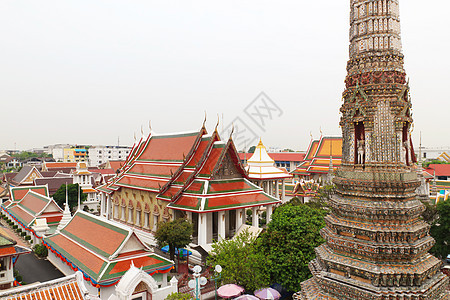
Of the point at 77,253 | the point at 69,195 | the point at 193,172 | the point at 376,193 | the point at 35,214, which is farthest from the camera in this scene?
the point at 69,195

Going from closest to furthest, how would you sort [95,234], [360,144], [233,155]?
[360,144] → [95,234] → [233,155]

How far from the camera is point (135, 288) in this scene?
11.4m

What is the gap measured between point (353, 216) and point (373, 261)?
91 cm

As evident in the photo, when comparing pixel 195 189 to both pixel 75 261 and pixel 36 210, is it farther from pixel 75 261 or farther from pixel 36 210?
pixel 36 210

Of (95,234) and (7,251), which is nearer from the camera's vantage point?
(7,251)

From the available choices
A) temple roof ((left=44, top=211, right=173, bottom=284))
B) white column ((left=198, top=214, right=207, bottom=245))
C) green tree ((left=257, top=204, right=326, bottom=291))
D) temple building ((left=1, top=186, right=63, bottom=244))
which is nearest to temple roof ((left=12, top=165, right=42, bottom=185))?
temple building ((left=1, top=186, right=63, bottom=244))

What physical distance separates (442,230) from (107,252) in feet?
51.4

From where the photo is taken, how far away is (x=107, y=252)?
12.4 m

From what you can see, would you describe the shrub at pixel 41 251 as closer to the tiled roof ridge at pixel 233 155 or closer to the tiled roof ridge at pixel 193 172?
the tiled roof ridge at pixel 193 172

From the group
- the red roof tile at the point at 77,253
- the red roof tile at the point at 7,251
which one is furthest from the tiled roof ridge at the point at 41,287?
the red roof tile at the point at 7,251

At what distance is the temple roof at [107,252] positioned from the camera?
466 inches

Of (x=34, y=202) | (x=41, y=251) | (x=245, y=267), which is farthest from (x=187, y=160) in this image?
(x=34, y=202)

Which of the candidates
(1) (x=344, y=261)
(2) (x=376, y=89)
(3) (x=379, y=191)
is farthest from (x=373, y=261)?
(2) (x=376, y=89)

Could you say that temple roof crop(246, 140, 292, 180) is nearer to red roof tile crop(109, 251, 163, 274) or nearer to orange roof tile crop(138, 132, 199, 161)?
orange roof tile crop(138, 132, 199, 161)
